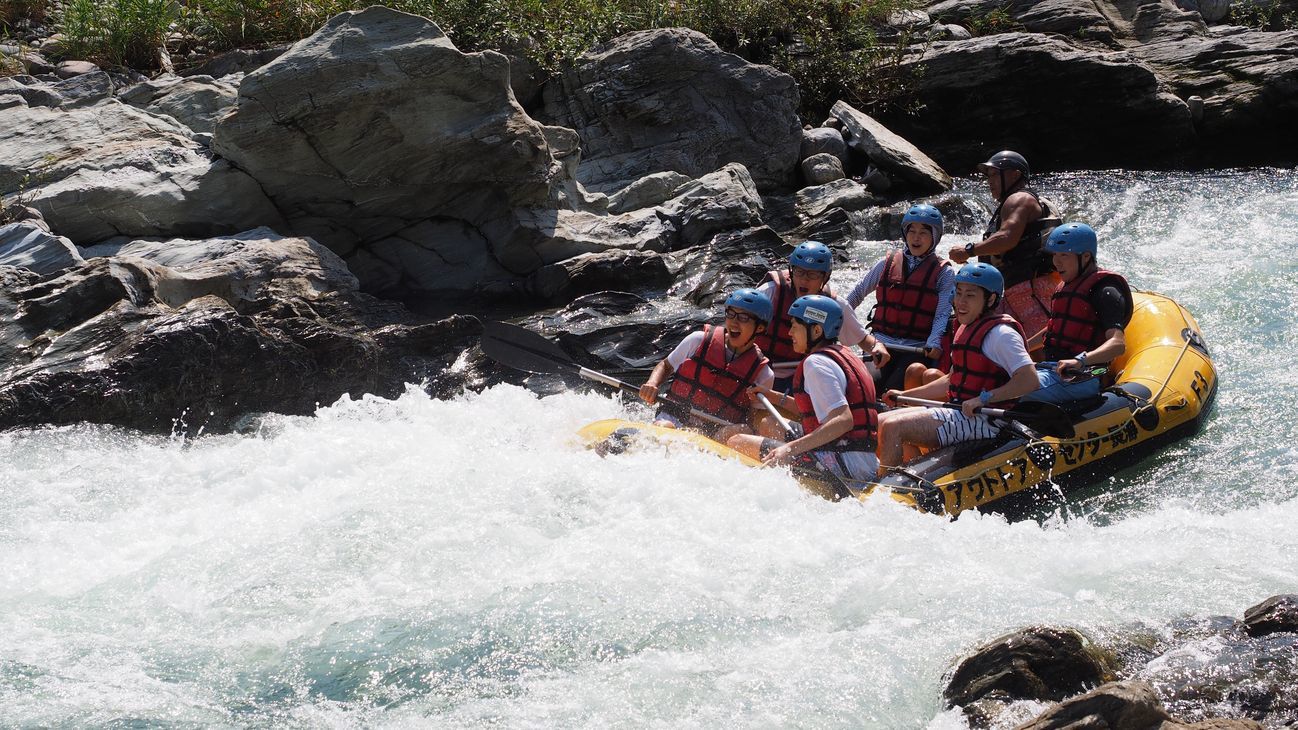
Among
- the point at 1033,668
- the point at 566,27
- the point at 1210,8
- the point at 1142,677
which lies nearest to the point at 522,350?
the point at 1033,668

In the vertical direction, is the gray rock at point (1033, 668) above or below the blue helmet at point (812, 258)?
below

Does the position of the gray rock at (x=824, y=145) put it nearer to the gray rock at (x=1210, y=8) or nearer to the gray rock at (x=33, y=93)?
the gray rock at (x=33, y=93)

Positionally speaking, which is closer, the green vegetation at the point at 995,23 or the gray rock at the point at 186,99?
the gray rock at the point at 186,99

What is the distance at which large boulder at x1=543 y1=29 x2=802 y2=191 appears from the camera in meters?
11.5

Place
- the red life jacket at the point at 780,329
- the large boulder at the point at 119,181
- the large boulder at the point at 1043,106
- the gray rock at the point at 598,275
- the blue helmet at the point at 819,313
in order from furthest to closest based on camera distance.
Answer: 1. the large boulder at the point at 1043,106
2. the gray rock at the point at 598,275
3. the large boulder at the point at 119,181
4. the red life jacket at the point at 780,329
5. the blue helmet at the point at 819,313

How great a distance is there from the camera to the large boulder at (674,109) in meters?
11.5

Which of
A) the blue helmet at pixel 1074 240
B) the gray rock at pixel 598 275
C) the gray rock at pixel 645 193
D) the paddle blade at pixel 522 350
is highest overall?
the blue helmet at pixel 1074 240

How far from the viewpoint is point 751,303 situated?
5496 mm

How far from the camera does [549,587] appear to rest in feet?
15.0

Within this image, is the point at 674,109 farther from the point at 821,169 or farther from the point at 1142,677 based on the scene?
the point at 1142,677

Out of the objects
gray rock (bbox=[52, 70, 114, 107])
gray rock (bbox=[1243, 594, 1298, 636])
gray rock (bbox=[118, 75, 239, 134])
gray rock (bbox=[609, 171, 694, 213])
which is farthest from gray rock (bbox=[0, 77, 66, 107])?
gray rock (bbox=[1243, 594, 1298, 636])

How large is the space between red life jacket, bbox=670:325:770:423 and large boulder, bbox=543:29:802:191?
5.78 m

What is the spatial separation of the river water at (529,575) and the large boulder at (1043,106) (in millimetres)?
7238

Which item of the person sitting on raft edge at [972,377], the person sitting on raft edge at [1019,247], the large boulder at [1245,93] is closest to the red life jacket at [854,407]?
the person sitting on raft edge at [972,377]
